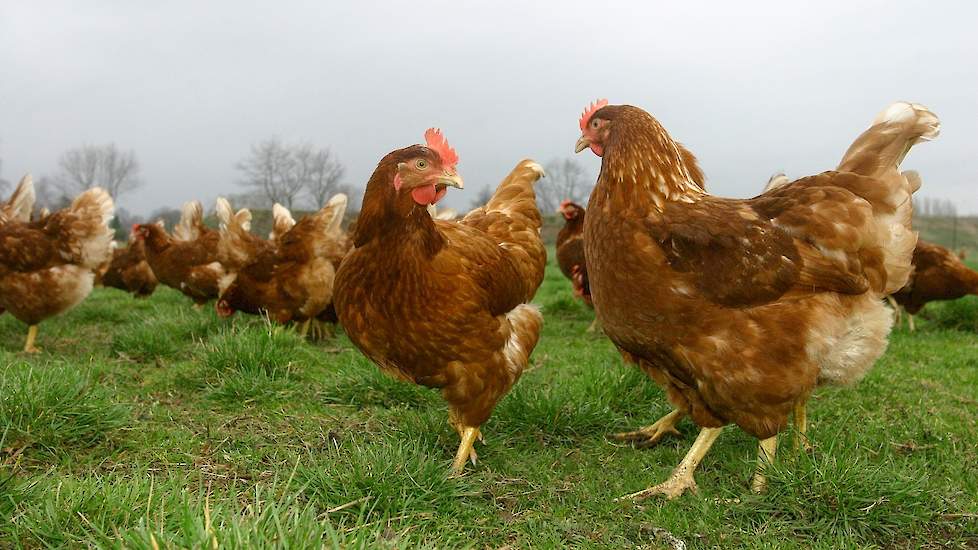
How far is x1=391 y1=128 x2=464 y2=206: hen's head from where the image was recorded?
321 cm

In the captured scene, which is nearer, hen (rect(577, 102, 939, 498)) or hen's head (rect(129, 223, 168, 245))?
hen (rect(577, 102, 939, 498))

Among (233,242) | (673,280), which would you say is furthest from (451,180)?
(233,242)

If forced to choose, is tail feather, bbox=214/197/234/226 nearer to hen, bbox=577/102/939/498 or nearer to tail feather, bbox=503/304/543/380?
tail feather, bbox=503/304/543/380

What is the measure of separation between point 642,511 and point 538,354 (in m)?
3.19

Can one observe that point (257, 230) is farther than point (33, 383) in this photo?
Yes

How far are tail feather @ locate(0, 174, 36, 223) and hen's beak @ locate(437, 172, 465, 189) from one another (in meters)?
6.20

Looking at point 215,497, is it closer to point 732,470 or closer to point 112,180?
point 732,470

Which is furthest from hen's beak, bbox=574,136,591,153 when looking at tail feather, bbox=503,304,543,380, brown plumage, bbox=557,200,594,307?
brown plumage, bbox=557,200,594,307

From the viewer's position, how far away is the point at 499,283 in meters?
3.66

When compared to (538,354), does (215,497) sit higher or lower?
higher

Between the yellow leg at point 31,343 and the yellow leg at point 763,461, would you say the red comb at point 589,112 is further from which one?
the yellow leg at point 31,343

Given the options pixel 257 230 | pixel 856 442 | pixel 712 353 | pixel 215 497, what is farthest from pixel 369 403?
pixel 257 230

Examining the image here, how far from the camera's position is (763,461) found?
3006 mm

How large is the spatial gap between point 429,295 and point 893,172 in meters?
2.44
